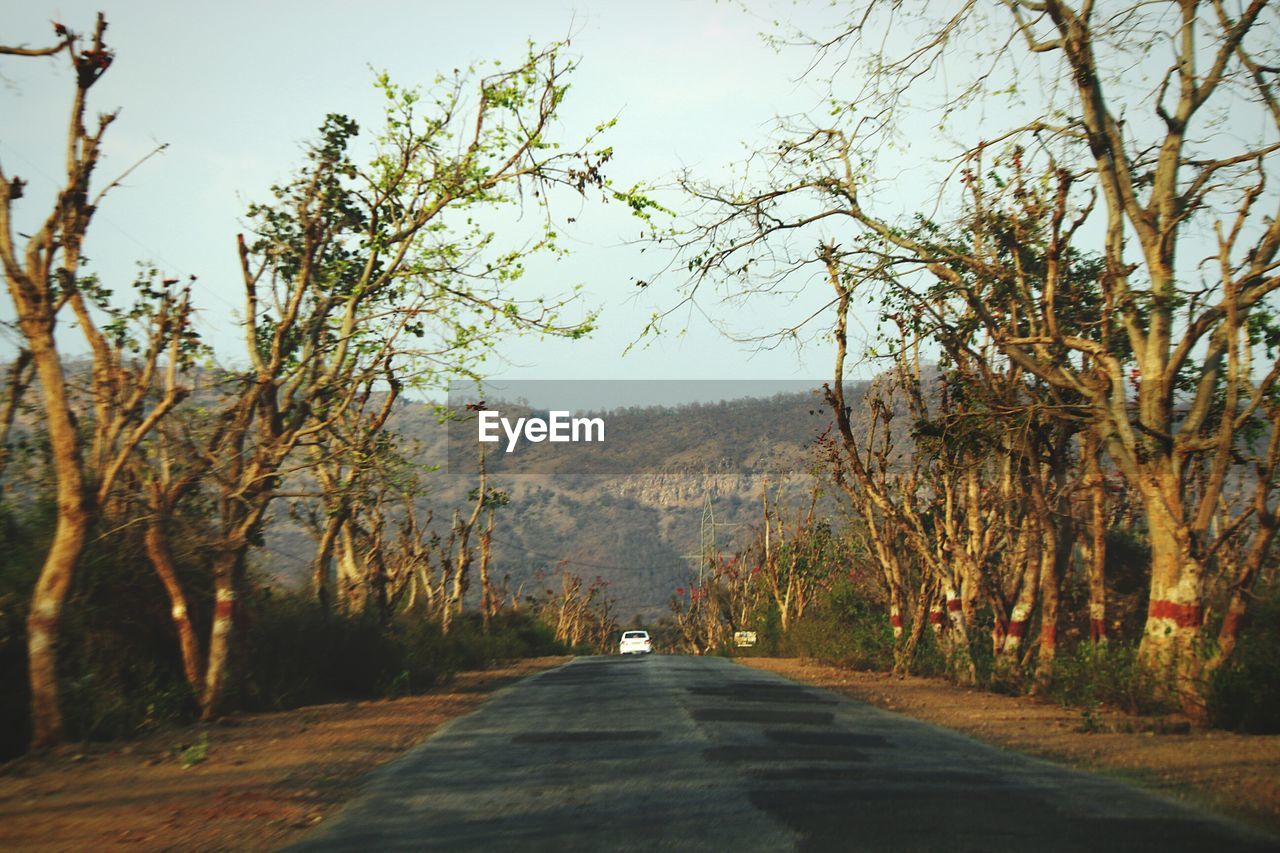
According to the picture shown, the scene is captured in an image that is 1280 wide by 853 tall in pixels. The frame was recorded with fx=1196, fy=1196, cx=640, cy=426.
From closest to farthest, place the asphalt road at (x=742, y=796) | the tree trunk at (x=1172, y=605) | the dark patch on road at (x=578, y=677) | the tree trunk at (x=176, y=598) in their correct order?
the asphalt road at (x=742, y=796)
the tree trunk at (x=1172, y=605)
the tree trunk at (x=176, y=598)
the dark patch on road at (x=578, y=677)

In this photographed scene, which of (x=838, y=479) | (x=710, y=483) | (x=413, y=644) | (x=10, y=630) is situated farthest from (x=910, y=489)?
(x=710, y=483)

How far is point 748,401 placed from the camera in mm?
139000

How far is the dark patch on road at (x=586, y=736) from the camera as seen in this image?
13.3m

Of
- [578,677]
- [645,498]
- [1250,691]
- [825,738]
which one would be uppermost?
[645,498]

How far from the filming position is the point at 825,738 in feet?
43.5

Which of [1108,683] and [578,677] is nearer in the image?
[1108,683]

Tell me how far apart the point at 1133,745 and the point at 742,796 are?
19.2 ft

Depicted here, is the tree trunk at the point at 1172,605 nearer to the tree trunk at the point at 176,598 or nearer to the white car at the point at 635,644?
the tree trunk at the point at 176,598

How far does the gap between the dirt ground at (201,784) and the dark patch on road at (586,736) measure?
4.61ft

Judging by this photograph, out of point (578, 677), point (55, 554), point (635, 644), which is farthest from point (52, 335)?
point (635, 644)

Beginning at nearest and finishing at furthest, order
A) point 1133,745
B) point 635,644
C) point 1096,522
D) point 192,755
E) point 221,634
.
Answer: point 192,755, point 1133,745, point 221,634, point 1096,522, point 635,644

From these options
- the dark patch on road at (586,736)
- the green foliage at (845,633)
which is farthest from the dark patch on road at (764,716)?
the green foliage at (845,633)

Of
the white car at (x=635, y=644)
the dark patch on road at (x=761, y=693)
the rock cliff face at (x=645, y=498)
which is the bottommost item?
the white car at (x=635, y=644)

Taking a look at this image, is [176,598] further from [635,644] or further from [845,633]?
[635,644]
